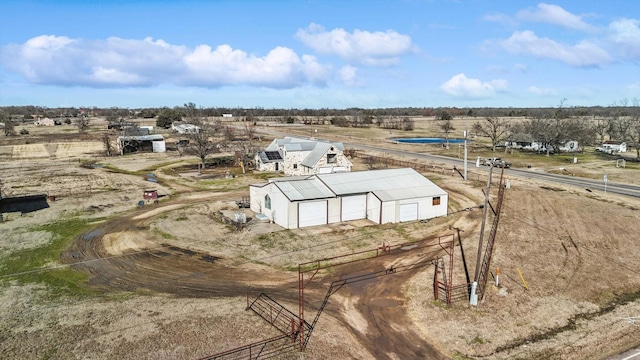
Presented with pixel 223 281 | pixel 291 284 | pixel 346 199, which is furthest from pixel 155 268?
pixel 346 199

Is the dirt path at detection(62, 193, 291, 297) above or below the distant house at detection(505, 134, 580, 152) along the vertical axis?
below

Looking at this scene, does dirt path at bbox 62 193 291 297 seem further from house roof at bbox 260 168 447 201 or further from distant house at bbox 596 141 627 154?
distant house at bbox 596 141 627 154

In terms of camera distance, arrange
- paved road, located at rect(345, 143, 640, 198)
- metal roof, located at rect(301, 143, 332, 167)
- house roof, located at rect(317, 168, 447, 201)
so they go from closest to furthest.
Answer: house roof, located at rect(317, 168, 447, 201) < paved road, located at rect(345, 143, 640, 198) < metal roof, located at rect(301, 143, 332, 167)

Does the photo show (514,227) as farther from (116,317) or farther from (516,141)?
(516,141)

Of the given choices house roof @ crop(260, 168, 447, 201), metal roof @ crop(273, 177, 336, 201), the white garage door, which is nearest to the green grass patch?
metal roof @ crop(273, 177, 336, 201)

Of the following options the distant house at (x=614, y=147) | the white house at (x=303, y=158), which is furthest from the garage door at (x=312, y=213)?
the distant house at (x=614, y=147)

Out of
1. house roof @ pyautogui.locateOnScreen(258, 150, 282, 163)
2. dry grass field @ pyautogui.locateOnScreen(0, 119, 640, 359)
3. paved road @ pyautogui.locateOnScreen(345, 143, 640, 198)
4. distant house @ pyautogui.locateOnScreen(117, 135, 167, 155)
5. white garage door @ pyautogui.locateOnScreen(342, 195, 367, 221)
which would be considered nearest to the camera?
dry grass field @ pyautogui.locateOnScreen(0, 119, 640, 359)

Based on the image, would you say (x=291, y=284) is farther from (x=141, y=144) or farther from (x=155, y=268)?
(x=141, y=144)
